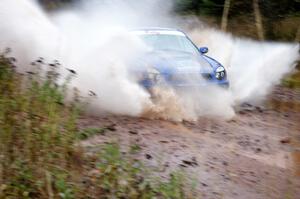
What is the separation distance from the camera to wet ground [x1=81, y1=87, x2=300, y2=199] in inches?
235

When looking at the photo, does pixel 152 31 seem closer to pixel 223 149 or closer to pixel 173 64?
pixel 173 64

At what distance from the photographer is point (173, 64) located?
9.59 m

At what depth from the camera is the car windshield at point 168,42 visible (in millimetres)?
10492

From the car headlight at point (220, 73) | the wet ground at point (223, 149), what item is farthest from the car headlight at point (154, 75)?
the car headlight at point (220, 73)

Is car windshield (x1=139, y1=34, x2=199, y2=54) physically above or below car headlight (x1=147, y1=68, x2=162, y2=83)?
above

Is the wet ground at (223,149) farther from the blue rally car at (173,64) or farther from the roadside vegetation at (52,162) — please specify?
the blue rally car at (173,64)

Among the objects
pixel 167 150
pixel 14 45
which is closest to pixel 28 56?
pixel 14 45

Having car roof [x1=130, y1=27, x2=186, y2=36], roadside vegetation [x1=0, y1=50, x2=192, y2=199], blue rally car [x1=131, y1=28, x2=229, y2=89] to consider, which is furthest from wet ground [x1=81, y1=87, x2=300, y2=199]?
car roof [x1=130, y1=27, x2=186, y2=36]

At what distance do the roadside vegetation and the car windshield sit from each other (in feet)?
18.2

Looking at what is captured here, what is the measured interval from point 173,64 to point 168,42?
134cm

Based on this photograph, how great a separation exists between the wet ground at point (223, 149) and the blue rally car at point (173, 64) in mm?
755

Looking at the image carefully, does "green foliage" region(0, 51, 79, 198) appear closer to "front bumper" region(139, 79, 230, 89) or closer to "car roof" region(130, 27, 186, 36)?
"front bumper" region(139, 79, 230, 89)

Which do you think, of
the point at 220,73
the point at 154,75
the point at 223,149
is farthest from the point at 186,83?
the point at 223,149

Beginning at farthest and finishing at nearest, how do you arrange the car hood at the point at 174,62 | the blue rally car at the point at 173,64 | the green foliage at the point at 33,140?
the car hood at the point at 174,62 → the blue rally car at the point at 173,64 → the green foliage at the point at 33,140
